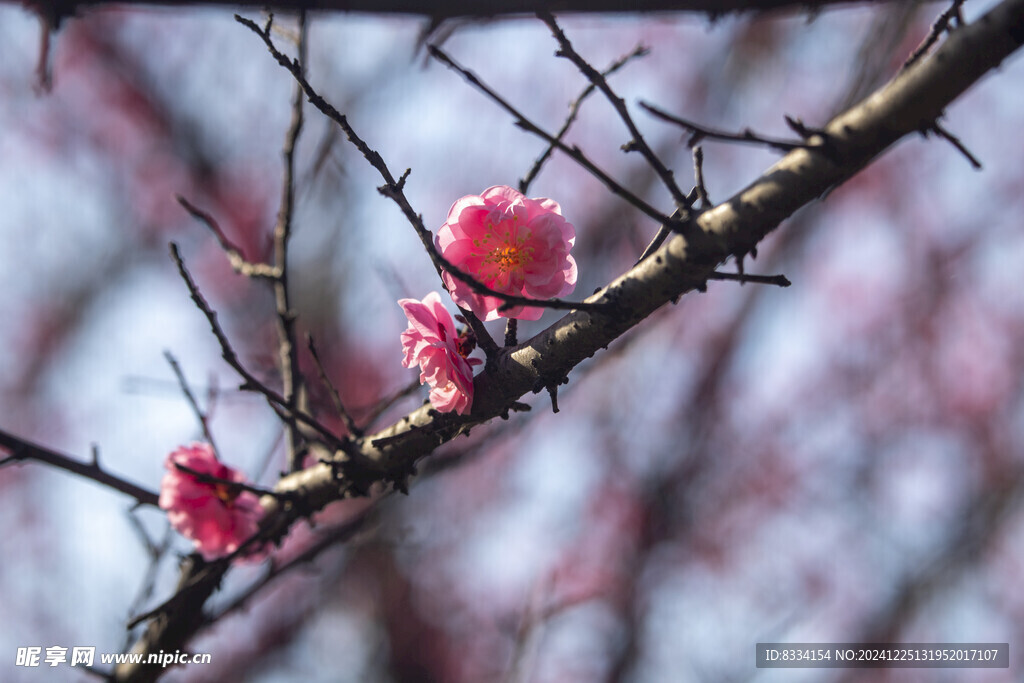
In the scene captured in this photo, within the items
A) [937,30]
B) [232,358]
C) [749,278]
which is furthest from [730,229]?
[232,358]

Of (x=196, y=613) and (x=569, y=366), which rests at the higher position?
(x=569, y=366)

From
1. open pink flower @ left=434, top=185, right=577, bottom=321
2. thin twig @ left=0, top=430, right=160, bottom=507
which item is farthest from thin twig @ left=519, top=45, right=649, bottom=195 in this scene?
thin twig @ left=0, top=430, right=160, bottom=507

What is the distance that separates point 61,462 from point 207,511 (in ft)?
1.00

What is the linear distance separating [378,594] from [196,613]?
2747 millimetres

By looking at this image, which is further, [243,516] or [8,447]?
[243,516]

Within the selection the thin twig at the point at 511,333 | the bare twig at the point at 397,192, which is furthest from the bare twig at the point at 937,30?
the thin twig at the point at 511,333

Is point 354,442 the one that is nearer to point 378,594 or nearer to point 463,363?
point 463,363

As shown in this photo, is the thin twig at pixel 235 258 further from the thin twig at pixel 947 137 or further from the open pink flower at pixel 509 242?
the thin twig at pixel 947 137

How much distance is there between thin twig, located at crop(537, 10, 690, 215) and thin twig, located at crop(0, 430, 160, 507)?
3.96 ft

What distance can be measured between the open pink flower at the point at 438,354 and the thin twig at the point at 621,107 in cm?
40

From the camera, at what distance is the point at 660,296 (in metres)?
0.85

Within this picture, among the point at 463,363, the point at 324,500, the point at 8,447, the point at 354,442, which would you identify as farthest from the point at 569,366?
the point at 8,447

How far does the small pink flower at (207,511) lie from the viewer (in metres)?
1.42

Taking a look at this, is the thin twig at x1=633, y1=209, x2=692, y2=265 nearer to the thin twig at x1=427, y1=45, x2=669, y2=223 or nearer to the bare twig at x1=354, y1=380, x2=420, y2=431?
the thin twig at x1=427, y1=45, x2=669, y2=223
